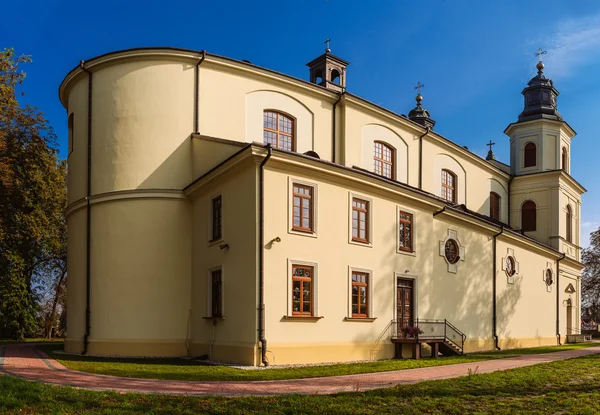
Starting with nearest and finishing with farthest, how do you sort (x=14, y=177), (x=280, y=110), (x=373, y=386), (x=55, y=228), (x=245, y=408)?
(x=245, y=408) < (x=373, y=386) < (x=280, y=110) < (x=14, y=177) < (x=55, y=228)

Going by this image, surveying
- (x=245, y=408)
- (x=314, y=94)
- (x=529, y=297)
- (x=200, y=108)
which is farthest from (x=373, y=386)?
(x=529, y=297)

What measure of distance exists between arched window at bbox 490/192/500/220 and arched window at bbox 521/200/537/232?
2349 mm

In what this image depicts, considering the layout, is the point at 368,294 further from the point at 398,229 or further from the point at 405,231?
the point at 405,231

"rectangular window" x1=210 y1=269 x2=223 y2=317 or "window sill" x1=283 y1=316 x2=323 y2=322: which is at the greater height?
"rectangular window" x1=210 y1=269 x2=223 y2=317

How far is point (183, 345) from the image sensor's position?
63.6ft

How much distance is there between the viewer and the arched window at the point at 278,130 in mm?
22391

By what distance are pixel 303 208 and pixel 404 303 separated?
18.6 ft

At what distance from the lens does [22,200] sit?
93.9 ft

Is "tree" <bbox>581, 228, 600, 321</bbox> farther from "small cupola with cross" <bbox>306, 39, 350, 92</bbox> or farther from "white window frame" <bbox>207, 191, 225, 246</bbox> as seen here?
"white window frame" <bbox>207, 191, 225, 246</bbox>

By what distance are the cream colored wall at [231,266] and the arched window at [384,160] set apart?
928 cm

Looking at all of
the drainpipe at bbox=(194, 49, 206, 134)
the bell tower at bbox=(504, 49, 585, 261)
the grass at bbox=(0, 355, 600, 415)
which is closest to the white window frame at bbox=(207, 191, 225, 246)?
the drainpipe at bbox=(194, 49, 206, 134)

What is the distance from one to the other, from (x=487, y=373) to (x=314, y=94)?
526 inches

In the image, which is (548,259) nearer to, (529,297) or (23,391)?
(529,297)

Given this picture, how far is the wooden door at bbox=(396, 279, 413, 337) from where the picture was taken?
796 inches
